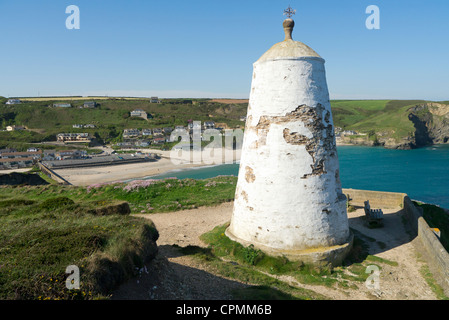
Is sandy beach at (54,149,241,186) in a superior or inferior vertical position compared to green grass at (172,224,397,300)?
inferior

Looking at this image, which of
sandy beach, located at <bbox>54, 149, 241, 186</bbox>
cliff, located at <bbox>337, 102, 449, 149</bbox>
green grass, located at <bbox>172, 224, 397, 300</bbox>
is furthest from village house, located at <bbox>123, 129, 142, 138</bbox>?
green grass, located at <bbox>172, 224, 397, 300</bbox>

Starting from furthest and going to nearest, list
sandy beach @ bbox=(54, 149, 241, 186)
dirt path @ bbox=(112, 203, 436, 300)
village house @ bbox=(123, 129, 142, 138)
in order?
village house @ bbox=(123, 129, 142, 138) → sandy beach @ bbox=(54, 149, 241, 186) → dirt path @ bbox=(112, 203, 436, 300)

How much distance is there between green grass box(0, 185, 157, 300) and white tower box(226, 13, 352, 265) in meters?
4.71

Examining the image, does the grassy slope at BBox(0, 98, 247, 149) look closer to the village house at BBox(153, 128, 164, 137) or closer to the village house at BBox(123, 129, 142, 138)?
the village house at BBox(123, 129, 142, 138)

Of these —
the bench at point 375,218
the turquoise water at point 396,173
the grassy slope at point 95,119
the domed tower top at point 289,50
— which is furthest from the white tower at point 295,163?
the grassy slope at point 95,119

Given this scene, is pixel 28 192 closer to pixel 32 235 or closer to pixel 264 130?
pixel 32 235

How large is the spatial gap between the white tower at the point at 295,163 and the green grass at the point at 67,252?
15.4 ft

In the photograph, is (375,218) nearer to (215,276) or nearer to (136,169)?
(215,276)

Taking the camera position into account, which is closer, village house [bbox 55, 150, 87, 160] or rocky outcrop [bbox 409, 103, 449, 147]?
village house [bbox 55, 150, 87, 160]

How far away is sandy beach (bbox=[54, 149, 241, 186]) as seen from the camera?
51.8 m

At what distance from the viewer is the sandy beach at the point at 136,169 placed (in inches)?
2039

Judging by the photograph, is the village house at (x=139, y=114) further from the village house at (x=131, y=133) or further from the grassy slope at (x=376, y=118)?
the grassy slope at (x=376, y=118)

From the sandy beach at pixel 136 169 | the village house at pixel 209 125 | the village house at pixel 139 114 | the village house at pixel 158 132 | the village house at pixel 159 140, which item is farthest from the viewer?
the village house at pixel 139 114

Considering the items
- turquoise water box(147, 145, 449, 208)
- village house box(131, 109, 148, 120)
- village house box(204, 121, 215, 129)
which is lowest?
turquoise water box(147, 145, 449, 208)
